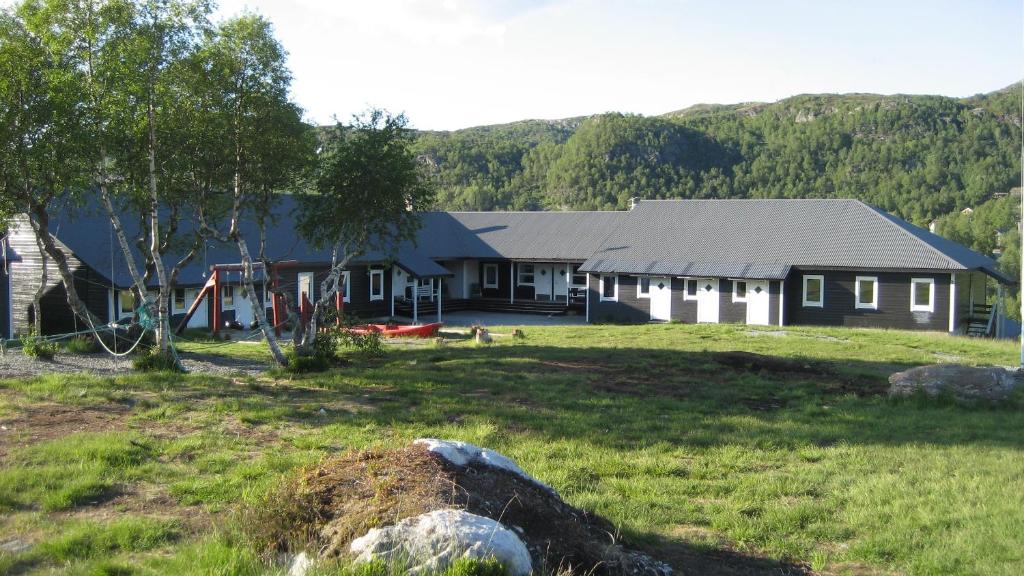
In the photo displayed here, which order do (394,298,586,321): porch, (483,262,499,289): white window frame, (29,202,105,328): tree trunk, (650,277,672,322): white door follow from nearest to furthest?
(29,202,105,328): tree trunk, (650,277,672,322): white door, (394,298,586,321): porch, (483,262,499,289): white window frame

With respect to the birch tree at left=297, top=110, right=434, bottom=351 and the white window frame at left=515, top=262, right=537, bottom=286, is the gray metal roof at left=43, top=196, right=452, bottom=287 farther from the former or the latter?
the white window frame at left=515, top=262, right=537, bottom=286

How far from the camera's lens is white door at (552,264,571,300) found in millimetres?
39781

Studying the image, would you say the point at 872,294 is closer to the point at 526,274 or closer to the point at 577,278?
the point at 577,278

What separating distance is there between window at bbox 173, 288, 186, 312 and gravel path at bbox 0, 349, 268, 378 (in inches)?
394

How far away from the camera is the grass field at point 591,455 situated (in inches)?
236

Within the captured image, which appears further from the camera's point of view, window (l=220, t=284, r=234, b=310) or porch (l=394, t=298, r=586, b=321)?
porch (l=394, t=298, r=586, b=321)

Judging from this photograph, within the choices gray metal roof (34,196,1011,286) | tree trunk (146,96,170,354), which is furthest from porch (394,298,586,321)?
tree trunk (146,96,170,354)

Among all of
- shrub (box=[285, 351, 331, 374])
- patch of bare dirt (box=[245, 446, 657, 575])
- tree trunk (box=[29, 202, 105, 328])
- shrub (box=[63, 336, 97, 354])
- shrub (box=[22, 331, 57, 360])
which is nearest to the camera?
patch of bare dirt (box=[245, 446, 657, 575])

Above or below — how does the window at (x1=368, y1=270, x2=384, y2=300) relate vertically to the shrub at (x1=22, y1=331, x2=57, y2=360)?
above

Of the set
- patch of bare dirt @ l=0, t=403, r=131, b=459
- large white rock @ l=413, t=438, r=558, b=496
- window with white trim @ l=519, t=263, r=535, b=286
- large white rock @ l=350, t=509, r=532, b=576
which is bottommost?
patch of bare dirt @ l=0, t=403, r=131, b=459

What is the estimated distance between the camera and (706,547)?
6242 mm

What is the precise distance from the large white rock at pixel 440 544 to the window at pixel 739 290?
2959 centimetres

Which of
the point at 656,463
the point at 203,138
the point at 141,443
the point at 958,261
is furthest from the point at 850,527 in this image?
the point at 958,261

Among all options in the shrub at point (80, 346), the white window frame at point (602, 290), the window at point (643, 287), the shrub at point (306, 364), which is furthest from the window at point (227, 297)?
the window at point (643, 287)
